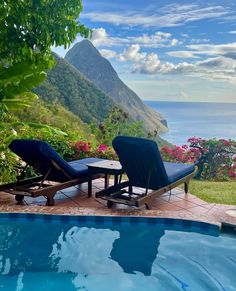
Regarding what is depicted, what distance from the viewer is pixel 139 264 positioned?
16.2ft

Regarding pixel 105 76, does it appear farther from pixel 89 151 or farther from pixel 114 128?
pixel 89 151

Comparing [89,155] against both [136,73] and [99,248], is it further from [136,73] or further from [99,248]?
[136,73]

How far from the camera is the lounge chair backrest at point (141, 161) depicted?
5.95 meters

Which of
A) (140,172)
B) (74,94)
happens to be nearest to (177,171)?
(140,172)

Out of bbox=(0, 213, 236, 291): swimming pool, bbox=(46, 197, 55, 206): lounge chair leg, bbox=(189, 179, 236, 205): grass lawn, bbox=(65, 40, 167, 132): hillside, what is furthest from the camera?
bbox=(65, 40, 167, 132): hillside

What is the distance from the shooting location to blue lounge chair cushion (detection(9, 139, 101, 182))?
6.24 meters

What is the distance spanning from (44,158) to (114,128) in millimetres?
7109

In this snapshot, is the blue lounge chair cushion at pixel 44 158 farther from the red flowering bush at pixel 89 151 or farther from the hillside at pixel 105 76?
the hillside at pixel 105 76

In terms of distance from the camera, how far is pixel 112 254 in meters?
5.18

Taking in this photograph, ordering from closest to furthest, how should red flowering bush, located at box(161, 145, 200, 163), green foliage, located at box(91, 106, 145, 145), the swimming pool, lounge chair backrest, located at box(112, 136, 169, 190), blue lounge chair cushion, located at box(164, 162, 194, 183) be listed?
the swimming pool
lounge chair backrest, located at box(112, 136, 169, 190)
blue lounge chair cushion, located at box(164, 162, 194, 183)
red flowering bush, located at box(161, 145, 200, 163)
green foliage, located at box(91, 106, 145, 145)

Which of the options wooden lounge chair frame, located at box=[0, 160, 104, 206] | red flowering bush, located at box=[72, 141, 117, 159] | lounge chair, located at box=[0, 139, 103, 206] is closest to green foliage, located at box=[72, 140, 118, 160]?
red flowering bush, located at box=[72, 141, 117, 159]

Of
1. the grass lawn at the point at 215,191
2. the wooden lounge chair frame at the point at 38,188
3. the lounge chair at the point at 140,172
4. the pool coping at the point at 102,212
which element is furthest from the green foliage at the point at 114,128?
the pool coping at the point at 102,212

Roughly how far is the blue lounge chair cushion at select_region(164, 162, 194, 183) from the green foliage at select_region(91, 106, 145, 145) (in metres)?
5.50

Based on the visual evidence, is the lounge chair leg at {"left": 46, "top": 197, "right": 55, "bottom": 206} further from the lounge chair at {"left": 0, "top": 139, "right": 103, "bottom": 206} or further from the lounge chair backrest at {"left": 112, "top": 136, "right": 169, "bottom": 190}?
the lounge chair backrest at {"left": 112, "top": 136, "right": 169, "bottom": 190}
